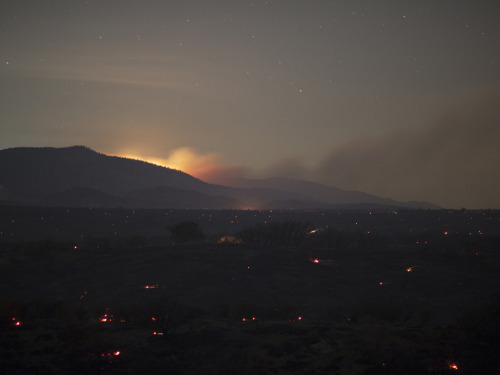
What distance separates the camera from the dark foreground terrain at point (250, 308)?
32.7 feet

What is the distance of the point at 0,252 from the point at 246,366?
3012 centimetres

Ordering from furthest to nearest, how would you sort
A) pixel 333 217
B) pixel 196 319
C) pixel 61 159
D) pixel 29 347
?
1. pixel 61 159
2. pixel 333 217
3. pixel 196 319
4. pixel 29 347

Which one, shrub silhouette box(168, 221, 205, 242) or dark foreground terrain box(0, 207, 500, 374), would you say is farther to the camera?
shrub silhouette box(168, 221, 205, 242)

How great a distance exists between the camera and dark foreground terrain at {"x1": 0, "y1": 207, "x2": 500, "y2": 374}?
32.7ft

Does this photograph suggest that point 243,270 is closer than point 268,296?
No

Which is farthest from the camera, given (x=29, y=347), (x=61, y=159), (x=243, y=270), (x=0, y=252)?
(x=61, y=159)

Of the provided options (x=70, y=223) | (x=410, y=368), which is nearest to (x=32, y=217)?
(x=70, y=223)

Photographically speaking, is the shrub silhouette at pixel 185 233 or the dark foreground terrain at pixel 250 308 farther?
the shrub silhouette at pixel 185 233

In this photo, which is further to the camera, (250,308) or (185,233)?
(185,233)

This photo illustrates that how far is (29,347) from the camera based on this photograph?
1072 cm

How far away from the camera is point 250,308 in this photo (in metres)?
16.2

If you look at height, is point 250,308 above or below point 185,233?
below

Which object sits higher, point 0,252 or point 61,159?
point 61,159

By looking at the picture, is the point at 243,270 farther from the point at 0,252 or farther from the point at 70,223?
the point at 70,223
